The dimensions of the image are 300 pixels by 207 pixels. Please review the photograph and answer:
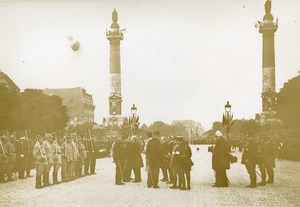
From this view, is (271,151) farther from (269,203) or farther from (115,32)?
(115,32)

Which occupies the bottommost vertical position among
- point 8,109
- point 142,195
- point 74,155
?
point 142,195

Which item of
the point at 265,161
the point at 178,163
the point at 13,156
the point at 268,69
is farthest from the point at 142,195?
the point at 268,69

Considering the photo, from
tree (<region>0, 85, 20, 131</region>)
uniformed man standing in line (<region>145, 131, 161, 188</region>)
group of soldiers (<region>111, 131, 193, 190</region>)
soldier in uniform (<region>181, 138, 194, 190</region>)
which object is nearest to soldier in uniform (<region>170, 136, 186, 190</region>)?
group of soldiers (<region>111, 131, 193, 190</region>)

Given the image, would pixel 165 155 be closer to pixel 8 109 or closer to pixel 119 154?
pixel 119 154

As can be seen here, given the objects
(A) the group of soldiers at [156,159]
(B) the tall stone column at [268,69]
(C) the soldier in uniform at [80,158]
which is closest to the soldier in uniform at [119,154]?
(A) the group of soldiers at [156,159]

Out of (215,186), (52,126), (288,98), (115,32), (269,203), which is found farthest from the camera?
(115,32)

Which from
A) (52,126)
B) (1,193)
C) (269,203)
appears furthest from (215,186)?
(52,126)

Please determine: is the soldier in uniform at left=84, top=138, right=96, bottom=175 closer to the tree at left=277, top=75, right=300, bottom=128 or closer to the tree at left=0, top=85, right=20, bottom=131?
the tree at left=0, top=85, right=20, bottom=131
